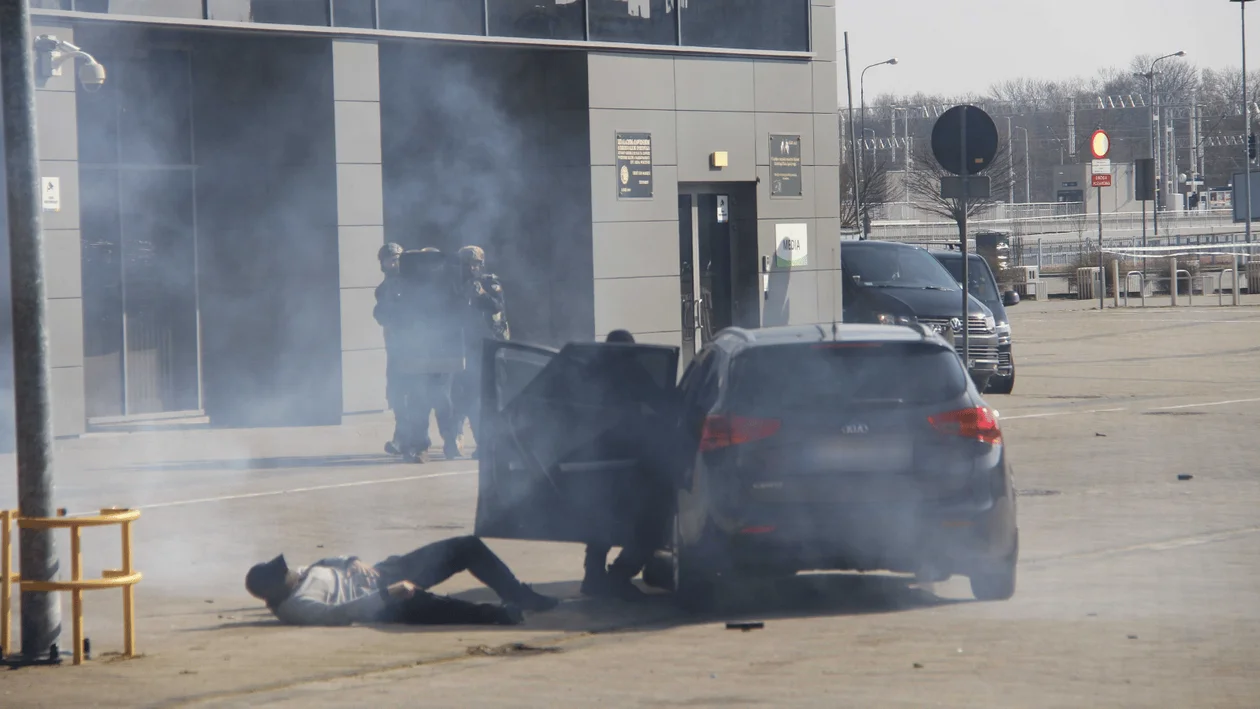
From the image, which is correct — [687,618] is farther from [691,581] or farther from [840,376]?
[840,376]

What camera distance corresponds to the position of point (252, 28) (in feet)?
49.4

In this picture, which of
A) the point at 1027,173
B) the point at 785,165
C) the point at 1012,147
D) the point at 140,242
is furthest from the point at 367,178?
Result: the point at 1027,173

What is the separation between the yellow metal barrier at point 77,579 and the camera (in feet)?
20.4

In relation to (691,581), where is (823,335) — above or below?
above

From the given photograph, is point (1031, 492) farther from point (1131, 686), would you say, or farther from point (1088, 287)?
point (1088, 287)

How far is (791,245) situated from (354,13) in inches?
251

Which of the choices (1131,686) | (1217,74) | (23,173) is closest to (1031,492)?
(1131,686)

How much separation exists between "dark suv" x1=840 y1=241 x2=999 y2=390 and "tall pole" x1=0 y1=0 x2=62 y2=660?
11.7 metres

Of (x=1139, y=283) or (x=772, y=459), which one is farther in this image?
(x=1139, y=283)

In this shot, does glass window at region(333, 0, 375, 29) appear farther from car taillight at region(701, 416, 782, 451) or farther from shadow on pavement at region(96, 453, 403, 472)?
car taillight at region(701, 416, 782, 451)

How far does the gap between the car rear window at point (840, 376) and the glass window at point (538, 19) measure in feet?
34.4

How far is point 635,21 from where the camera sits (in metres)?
17.8

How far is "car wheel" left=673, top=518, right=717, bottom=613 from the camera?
22.9 ft

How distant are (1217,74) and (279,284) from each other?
9003 cm
